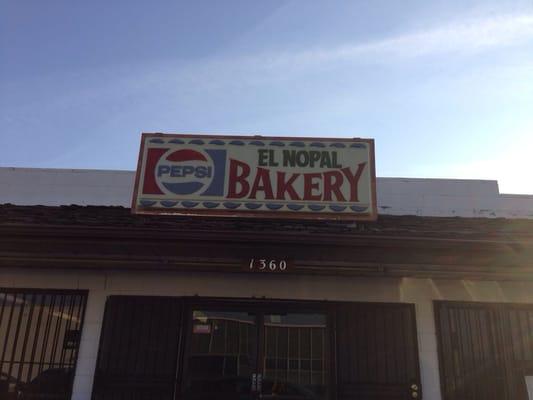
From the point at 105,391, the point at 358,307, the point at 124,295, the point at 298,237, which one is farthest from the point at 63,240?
the point at 358,307

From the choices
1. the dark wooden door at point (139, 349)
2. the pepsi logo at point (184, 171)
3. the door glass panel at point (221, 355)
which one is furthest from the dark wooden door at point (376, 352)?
the pepsi logo at point (184, 171)

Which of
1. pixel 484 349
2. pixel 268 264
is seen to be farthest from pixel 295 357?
pixel 484 349

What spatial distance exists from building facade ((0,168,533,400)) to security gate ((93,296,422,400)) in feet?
0.05

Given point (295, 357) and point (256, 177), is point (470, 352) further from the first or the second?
point (256, 177)

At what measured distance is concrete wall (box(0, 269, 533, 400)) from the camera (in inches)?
307

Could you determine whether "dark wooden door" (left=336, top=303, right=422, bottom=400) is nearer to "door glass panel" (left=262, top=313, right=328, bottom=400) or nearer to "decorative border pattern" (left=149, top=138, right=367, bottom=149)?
"door glass panel" (left=262, top=313, right=328, bottom=400)

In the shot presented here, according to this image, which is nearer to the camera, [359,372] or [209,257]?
[209,257]

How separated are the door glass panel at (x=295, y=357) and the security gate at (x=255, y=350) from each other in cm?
1

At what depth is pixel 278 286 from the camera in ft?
25.7

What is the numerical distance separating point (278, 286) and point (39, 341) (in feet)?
11.9

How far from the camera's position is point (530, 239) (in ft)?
20.1

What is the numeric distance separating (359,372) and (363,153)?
3.47m

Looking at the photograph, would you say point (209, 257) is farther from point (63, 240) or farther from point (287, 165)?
point (287, 165)

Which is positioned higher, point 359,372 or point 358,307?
point 358,307
